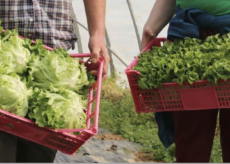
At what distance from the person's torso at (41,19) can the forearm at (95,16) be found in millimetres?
139

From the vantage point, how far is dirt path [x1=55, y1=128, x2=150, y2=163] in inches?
268

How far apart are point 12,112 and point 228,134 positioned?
1.66 m

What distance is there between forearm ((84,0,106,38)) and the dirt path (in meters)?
3.71

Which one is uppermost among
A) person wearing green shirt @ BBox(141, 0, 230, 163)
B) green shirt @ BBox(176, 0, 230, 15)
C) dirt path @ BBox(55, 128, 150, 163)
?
green shirt @ BBox(176, 0, 230, 15)

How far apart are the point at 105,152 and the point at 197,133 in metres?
4.11

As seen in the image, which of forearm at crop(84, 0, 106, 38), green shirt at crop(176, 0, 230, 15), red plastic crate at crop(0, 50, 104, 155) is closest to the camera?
red plastic crate at crop(0, 50, 104, 155)

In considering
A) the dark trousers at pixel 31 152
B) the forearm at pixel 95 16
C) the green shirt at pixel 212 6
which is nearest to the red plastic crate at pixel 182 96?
the forearm at pixel 95 16

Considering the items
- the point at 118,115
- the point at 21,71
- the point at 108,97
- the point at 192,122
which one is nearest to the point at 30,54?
the point at 21,71

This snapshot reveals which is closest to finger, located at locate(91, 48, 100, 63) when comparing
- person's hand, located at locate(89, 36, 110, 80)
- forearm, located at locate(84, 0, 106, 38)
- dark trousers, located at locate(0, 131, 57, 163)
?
person's hand, located at locate(89, 36, 110, 80)

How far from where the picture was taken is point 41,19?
9.62 feet

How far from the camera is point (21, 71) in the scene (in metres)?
2.70

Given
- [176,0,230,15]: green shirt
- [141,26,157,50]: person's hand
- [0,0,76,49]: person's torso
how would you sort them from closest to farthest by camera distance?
[0,0,76,49]: person's torso → [176,0,230,15]: green shirt → [141,26,157,50]: person's hand

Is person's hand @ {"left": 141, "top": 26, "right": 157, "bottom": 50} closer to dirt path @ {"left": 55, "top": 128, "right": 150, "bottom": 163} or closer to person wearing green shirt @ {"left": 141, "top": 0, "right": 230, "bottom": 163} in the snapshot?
person wearing green shirt @ {"left": 141, "top": 0, "right": 230, "bottom": 163}

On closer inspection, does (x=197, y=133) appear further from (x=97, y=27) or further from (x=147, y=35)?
(x=97, y=27)
